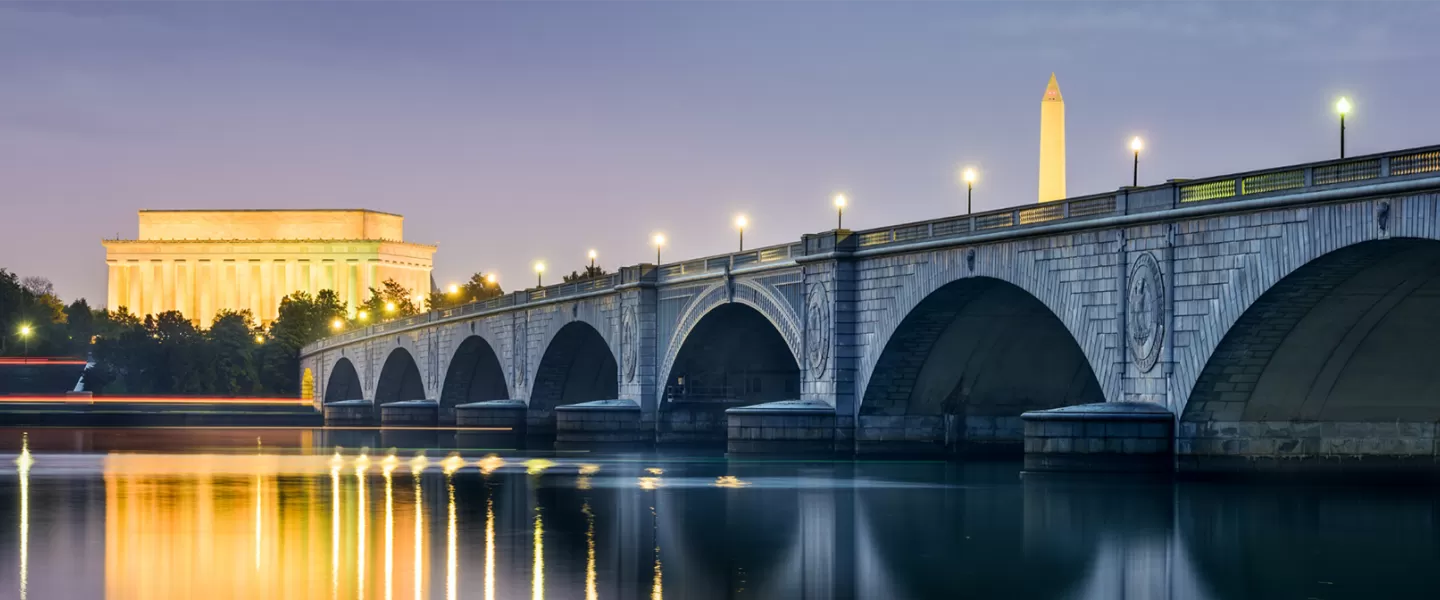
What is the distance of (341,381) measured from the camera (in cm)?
17000

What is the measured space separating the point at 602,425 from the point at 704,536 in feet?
167

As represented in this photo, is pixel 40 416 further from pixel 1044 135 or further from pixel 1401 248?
pixel 1401 248

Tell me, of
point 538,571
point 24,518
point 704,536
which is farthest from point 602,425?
point 538,571

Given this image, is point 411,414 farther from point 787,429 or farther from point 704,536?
point 704,536

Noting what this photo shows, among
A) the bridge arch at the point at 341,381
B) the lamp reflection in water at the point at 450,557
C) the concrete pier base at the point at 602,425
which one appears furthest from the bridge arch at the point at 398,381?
the lamp reflection in water at the point at 450,557

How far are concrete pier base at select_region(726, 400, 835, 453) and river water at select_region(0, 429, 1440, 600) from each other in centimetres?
894

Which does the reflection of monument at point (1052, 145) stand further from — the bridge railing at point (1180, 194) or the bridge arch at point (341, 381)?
the bridge arch at point (341, 381)

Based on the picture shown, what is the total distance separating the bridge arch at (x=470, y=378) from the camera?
123625 millimetres

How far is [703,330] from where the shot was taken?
82.8m

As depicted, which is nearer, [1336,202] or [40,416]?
[1336,202]

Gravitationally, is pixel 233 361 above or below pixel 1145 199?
below

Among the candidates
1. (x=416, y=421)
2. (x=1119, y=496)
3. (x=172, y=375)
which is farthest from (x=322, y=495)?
(x=172, y=375)

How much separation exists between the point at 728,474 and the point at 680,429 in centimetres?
2917

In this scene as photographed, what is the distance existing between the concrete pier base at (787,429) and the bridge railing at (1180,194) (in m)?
6.38
